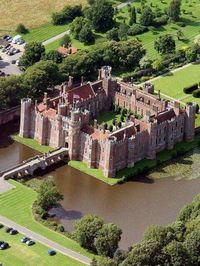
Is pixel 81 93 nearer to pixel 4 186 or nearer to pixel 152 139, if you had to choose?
pixel 152 139

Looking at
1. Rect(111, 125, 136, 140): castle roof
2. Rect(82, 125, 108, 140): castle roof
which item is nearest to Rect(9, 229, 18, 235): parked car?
Rect(82, 125, 108, 140): castle roof

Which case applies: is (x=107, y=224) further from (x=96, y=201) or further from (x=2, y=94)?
(x=2, y=94)


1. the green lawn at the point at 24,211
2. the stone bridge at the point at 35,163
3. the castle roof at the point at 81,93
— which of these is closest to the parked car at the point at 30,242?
the green lawn at the point at 24,211

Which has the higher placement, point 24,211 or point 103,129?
point 103,129

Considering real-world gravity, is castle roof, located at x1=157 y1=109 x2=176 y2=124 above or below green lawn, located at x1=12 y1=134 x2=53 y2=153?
above

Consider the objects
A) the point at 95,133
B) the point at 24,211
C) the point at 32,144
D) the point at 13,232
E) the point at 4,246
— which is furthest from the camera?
the point at 32,144

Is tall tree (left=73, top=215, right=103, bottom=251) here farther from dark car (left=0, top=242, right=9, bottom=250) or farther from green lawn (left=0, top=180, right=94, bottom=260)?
dark car (left=0, top=242, right=9, bottom=250)

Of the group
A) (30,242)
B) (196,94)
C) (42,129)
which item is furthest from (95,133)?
(196,94)

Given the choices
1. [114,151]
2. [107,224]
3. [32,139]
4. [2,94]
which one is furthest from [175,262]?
[2,94]

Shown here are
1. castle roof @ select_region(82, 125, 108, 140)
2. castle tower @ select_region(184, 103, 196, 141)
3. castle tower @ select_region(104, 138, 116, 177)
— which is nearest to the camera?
castle tower @ select_region(104, 138, 116, 177)
